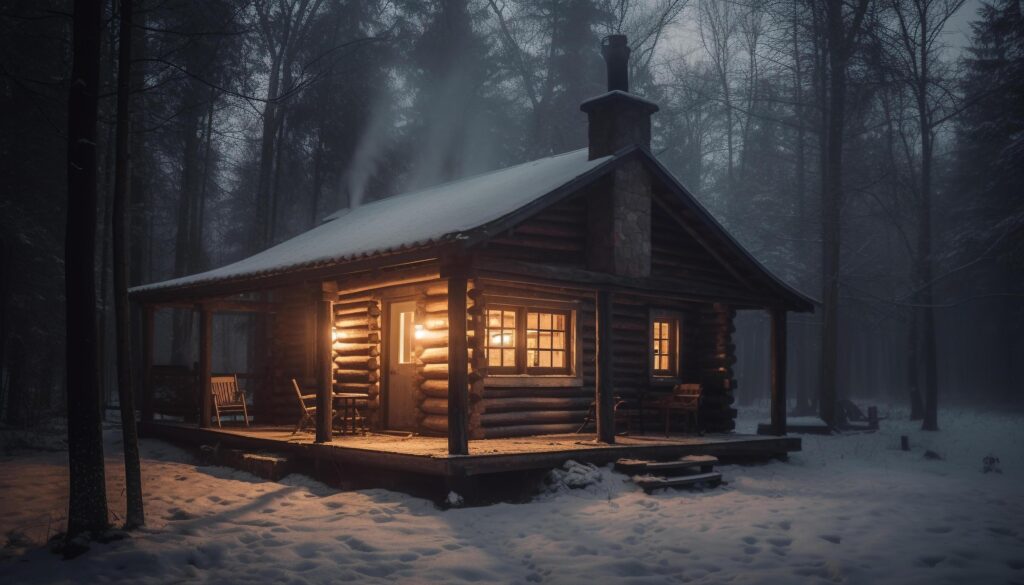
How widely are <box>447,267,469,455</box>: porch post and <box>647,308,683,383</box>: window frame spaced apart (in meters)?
6.27

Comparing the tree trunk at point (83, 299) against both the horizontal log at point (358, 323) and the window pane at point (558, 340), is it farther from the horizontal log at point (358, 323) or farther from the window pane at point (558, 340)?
the window pane at point (558, 340)

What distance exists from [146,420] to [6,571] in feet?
33.2

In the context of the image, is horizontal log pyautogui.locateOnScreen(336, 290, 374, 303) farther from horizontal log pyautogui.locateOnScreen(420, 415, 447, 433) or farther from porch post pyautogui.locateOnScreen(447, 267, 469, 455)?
porch post pyautogui.locateOnScreen(447, 267, 469, 455)

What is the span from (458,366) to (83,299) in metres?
4.20

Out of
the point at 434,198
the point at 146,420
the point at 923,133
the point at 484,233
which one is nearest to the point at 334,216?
the point at 434,198

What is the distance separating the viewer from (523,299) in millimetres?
13188

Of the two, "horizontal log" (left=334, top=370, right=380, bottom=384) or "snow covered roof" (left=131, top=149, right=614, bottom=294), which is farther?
"horizontal log" (left=334, top=370, right=380, bottom=384)

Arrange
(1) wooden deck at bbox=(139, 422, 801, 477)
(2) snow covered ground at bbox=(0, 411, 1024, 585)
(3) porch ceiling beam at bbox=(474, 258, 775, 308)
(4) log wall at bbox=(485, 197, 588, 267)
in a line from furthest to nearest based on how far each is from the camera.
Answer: (4) log wall at bbox=(485, 197, 588, 267) → (3) porch ceiling beam at bbox=(474, 258, 775, 308) → (1) wooden deck at bbox=(139, 422, 801, 477) → (2) snow covered ground at bbox=(0, 411, 1024, 585)

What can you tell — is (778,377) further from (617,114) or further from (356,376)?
(356,376)

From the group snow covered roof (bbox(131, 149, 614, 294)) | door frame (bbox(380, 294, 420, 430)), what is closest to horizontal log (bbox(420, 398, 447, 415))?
door frame (bbox(380, 294, 420, 430))

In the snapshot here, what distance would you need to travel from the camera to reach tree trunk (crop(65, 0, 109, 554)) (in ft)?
24.6

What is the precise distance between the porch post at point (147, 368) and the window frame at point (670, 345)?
33.1 ft

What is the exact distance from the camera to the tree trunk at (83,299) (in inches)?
296

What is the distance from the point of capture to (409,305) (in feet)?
46.1
